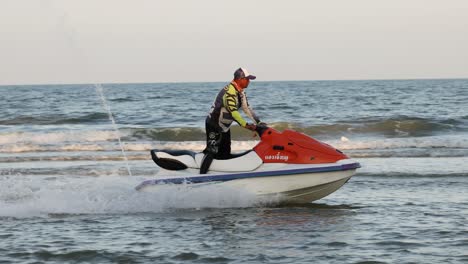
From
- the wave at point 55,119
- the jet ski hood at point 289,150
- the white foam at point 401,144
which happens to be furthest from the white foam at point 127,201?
the wave at point 55,119

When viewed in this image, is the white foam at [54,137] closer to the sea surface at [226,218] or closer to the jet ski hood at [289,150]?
the sea surface at [226,218]

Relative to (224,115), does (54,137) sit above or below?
below

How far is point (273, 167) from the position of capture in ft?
33.9

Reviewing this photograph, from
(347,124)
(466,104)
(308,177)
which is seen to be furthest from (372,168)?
(466,104)

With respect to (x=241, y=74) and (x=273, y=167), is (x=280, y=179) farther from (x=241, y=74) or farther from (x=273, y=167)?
(x=241, y=74)

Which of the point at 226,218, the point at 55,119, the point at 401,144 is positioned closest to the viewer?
the point at 226,218

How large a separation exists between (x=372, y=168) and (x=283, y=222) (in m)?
7.19

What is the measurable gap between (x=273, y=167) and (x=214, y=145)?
0.87 meters

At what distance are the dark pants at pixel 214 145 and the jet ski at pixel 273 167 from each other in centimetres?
8

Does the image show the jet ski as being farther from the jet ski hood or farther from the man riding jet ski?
the man riding jet ski

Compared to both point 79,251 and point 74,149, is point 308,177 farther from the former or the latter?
point 74,149

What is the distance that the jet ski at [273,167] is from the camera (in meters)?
10.3

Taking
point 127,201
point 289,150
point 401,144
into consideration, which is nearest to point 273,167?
point 289,150

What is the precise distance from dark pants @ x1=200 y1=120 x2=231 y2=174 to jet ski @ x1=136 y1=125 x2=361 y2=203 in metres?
0.08
